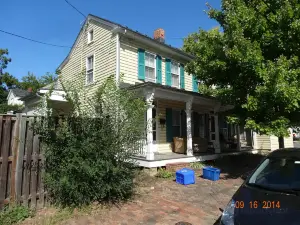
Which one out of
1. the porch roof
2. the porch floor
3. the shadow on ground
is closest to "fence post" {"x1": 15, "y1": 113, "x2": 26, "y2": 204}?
the porch floor

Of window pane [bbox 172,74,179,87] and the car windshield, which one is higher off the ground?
window pane [bbox 172,74,179,87]

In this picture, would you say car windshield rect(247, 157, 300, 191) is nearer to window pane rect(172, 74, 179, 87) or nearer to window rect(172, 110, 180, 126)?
window rect(172, 110, 180, 126)

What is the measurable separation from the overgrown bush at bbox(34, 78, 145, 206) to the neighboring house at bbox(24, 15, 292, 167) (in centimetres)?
401

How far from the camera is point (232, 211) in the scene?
3.55 metres

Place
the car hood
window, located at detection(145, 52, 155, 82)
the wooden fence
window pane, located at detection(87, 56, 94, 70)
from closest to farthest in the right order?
1. the car hood
2. the wooden fence
3. window, located at detection(145, 52, 155, 82)
4. window pane, located at detection(87, 56, 94, 70)

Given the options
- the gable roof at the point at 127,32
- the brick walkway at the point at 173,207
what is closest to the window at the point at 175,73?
the gable roof at the point at 127,32

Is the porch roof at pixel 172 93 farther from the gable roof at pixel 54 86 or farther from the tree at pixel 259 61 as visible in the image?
the gable roof at pixel 54 86

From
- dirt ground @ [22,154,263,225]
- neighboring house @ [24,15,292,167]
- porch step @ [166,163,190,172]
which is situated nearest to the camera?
dirt ground @ [22,154,263,225]

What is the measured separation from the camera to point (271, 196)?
3.58m

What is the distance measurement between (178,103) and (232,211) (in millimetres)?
10645

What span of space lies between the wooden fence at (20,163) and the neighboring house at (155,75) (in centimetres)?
496

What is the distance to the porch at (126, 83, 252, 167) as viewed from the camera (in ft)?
32.5

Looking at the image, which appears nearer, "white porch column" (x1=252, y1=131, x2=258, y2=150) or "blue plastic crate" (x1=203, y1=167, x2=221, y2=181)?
"blue plastic crate" (x1=203, y1=167, x2=221, y2=181)

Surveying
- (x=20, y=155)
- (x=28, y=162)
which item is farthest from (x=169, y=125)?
(x=20, y=155)
